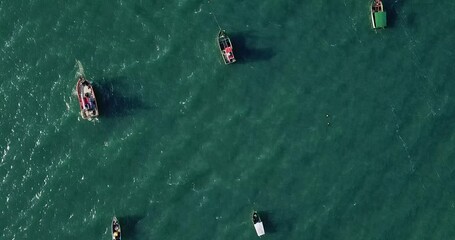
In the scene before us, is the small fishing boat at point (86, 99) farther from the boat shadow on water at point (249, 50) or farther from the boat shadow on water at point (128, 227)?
the boat shadow on water at point (249, 50)

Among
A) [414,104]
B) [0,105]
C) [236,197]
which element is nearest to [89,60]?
[0,105]

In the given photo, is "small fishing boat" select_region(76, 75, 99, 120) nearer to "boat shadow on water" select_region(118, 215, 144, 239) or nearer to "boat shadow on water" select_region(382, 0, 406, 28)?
"boat shadow on water" select_region(118, 215, 144, 239)

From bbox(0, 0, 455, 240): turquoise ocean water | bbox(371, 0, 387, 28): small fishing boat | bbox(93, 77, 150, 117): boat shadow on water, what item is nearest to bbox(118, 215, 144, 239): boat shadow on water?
bbox(0, 0, 455, 240): turquoise ocean water

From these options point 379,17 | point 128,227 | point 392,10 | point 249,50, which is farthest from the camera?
point 392,10

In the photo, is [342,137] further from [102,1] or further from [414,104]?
[102,1]

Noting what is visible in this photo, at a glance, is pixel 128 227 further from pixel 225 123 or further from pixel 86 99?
pixel 225 123

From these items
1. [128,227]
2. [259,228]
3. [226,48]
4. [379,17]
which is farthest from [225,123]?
[379,17]
